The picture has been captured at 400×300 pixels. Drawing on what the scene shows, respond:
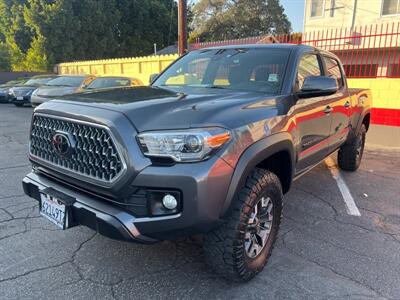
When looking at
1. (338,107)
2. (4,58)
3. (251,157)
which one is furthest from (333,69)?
(4,58)

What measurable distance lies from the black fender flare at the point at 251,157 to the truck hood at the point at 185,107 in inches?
7.4

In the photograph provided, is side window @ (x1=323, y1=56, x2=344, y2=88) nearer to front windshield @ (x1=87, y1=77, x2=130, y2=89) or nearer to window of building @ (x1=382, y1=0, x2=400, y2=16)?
front windshield @ (x1=87, y1=77, x2=130, y2=89)

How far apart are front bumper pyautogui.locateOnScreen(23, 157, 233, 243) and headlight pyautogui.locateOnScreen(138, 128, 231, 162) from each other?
0.06 metres

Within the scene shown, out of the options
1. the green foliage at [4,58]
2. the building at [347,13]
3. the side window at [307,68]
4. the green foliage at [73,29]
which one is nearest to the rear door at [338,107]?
the side window at [307,68]

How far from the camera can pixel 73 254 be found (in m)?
3.17

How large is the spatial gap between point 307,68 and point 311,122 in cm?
62

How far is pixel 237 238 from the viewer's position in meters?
2.56

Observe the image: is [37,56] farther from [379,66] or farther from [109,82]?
[379,66]

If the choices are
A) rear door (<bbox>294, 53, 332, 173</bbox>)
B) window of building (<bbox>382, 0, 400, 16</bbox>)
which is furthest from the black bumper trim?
window of building (<bbox>382, 0, 400, 16</bbox>)

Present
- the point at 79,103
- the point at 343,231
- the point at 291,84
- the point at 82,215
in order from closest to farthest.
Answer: the point at 82,215
the point at 79,103
the point at 291,84
the point at 343,231

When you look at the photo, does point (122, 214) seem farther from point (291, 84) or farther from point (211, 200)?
point (291, 84)

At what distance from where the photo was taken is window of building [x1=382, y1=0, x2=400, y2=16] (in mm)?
15568

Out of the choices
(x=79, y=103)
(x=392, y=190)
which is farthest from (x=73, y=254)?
(x=392, y=190)

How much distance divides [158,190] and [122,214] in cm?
30
